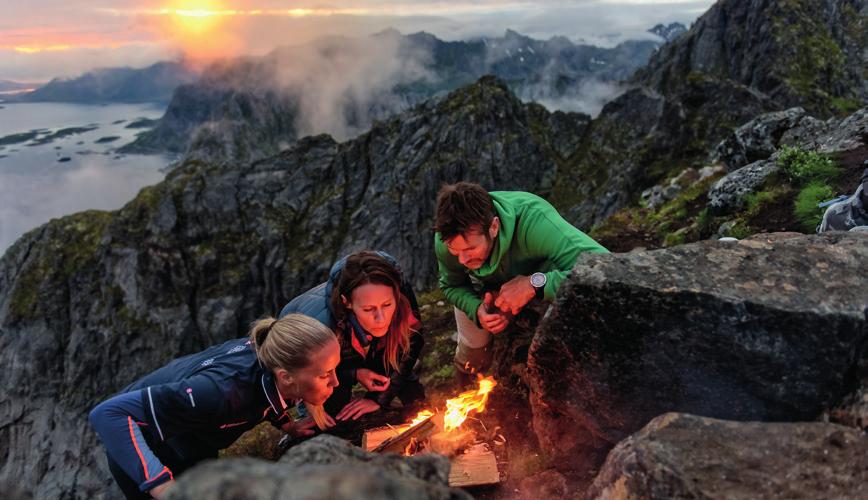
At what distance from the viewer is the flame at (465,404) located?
7.97 metres

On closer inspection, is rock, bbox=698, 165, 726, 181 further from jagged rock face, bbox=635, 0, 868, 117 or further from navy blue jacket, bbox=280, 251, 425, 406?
jagged rock face, bbox=635, 0, 868, 117

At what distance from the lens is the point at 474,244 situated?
21.6 ft

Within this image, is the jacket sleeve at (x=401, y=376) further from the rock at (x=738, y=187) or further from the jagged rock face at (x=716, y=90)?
the jagged rock face at (x=716, y=90)

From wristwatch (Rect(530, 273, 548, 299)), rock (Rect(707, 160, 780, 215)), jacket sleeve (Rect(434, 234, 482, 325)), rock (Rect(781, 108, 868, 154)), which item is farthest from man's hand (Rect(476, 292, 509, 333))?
rock (Rect(781, 108, 868, 154))

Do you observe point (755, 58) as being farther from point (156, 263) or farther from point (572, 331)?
point (156, 263)

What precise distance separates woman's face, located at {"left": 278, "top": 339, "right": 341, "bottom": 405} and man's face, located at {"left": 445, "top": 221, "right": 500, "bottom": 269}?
83.7 inches

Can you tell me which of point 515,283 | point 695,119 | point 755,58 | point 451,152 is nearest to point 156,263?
point 451,152

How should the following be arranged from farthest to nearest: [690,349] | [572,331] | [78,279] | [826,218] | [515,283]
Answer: [78,279], [826,218], [515,283], [572,331], [690,349]

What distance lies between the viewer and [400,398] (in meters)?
9.51

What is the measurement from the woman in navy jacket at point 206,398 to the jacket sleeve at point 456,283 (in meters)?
2.32

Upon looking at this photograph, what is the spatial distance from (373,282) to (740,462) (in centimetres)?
516

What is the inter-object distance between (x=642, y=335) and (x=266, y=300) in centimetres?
11196

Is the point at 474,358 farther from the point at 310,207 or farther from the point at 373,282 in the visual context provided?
the point at 310,207

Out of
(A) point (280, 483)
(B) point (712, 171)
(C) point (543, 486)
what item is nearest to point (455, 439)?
(C) point (543, 486)
